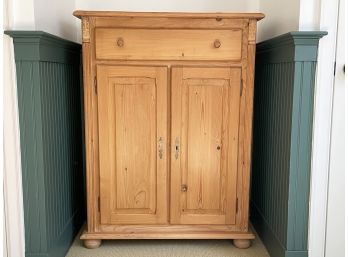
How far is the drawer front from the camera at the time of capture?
1925 mm

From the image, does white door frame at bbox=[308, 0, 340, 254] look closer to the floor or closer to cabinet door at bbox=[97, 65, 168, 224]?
the floor

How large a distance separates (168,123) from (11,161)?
807 millimetres

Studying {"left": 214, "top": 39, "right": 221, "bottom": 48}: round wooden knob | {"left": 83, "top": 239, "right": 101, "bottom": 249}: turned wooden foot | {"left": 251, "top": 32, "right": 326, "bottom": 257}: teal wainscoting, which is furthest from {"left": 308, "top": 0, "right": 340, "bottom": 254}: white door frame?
{"left": 83, "top": 239, "right": 101, "bottom": 249}: turned wooden foot

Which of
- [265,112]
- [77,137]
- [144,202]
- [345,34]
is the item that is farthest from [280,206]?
[77,137]

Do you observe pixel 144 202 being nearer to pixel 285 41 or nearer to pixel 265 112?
pixel 265 112

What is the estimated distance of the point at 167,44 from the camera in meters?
1.93

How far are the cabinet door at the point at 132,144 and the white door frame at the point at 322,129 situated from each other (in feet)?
2.53

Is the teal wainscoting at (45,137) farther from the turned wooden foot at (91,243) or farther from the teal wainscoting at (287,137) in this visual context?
the teal wainscoting at (287,137)

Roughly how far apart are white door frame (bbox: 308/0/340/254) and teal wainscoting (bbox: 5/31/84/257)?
4.19ft

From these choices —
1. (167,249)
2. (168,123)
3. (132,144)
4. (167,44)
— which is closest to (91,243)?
Answer: (167,249)

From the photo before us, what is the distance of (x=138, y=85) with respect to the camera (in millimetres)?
1983

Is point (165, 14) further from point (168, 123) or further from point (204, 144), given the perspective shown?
point (204, 144)

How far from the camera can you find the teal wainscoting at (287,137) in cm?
173

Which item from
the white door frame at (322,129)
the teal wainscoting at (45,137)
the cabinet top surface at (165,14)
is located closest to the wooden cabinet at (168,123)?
the cabinet top surface at (165,14)
